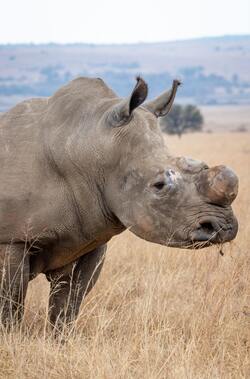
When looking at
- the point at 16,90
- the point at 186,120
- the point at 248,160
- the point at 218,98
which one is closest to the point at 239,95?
the point at 218,98

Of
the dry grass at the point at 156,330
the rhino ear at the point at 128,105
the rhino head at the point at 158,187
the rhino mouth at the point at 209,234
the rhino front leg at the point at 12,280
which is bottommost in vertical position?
the dry grass at the point at 156,330

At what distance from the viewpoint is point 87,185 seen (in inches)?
247

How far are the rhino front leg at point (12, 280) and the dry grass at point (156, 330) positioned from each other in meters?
0.18

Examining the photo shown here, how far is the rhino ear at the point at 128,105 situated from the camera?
597cm

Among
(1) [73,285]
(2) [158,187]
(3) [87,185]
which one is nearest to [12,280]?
(1) [73,285]

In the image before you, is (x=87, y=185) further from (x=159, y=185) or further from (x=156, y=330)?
(x=156, y=330)

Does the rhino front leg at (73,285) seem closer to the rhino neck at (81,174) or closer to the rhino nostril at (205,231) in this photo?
the rhino neck at (81,174)

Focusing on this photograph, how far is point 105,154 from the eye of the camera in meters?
6.22

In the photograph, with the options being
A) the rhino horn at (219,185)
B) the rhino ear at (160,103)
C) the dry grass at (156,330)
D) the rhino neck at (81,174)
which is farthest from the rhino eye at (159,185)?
the rhino ear at (160,103)

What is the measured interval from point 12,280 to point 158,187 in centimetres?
117

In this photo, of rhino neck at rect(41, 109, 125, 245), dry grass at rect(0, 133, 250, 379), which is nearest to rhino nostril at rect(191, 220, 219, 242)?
dry grass at rect(0, 133, 250, 379)

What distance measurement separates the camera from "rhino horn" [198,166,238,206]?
5633mm

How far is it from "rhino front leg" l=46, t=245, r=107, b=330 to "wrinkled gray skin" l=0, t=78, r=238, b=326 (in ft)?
0.65

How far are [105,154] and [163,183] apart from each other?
48 cm
